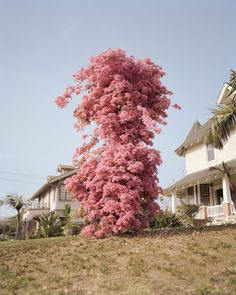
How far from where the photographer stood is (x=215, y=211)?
76.3 feet

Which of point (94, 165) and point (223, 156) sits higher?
point (223, 156)

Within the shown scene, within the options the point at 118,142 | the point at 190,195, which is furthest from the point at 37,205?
the point at 118,142

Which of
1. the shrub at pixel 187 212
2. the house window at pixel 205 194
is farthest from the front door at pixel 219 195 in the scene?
the shrub at pixel 187 212

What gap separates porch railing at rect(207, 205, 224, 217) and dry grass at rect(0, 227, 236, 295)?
9.81 m

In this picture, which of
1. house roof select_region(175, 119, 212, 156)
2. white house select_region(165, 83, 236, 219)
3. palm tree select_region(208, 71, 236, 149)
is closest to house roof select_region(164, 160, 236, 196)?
white house select_region(165, 83, 236, 219)

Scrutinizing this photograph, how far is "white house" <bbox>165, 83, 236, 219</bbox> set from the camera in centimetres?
2253

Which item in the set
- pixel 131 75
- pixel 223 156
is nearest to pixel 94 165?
pixel 131 75

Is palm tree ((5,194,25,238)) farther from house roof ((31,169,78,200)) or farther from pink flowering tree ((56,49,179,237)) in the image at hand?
pink flowering tree ((56,49,179,237))

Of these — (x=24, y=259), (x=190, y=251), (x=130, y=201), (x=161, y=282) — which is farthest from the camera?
(x=130, y=201)

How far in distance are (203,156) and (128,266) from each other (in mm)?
18206

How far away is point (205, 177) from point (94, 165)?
10323 mm

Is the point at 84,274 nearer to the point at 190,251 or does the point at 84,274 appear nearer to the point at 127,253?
the point at 127,253

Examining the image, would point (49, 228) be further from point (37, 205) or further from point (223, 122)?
point (37, 205)

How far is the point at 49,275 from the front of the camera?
9.38 metres
